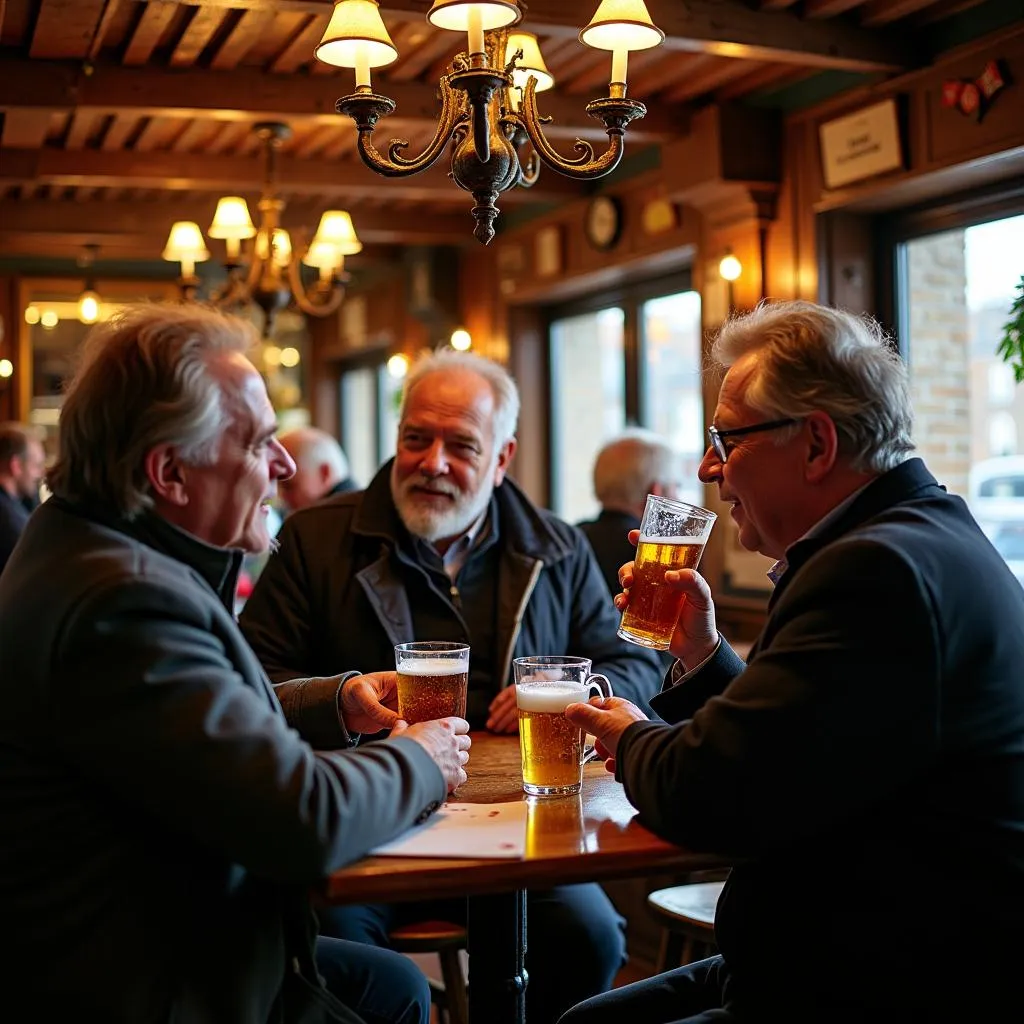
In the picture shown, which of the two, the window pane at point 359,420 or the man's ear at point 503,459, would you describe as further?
the window pane at point 359,420

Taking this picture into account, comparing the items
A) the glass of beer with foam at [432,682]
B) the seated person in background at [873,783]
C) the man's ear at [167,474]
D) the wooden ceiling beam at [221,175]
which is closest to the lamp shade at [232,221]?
the wooden ceiling beam at [221,175]

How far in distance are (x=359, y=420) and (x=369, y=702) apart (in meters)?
8.55

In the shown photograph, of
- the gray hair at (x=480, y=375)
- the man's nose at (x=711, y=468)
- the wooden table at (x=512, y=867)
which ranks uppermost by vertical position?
the gray hair at (x=480, y=375)

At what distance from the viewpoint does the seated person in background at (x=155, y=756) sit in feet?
4.59

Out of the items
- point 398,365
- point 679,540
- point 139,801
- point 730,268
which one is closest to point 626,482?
point 730,268

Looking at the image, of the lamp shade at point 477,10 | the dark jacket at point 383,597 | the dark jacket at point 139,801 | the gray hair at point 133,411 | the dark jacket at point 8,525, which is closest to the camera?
the dark jacket at point 139,801

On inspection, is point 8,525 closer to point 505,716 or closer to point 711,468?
point 505,716

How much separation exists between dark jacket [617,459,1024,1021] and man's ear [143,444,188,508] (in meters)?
0.71

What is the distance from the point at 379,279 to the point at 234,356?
7661 millimetres

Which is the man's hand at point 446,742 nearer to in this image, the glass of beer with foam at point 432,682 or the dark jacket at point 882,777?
the glass of beer with foam at point 432,682

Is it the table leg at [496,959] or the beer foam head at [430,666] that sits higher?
the beer foam head at [430,666]

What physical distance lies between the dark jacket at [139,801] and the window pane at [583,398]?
5403 mm

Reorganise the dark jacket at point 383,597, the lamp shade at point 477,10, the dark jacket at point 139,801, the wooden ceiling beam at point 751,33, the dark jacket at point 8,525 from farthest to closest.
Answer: the dark jacket at point 8,525, the wooden ceiling beam at point 751,33, the dark jacket at point 383,597, the lamp shade at point 477,10, the dark jacket at point 139,801

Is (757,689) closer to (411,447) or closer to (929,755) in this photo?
(929,755)
